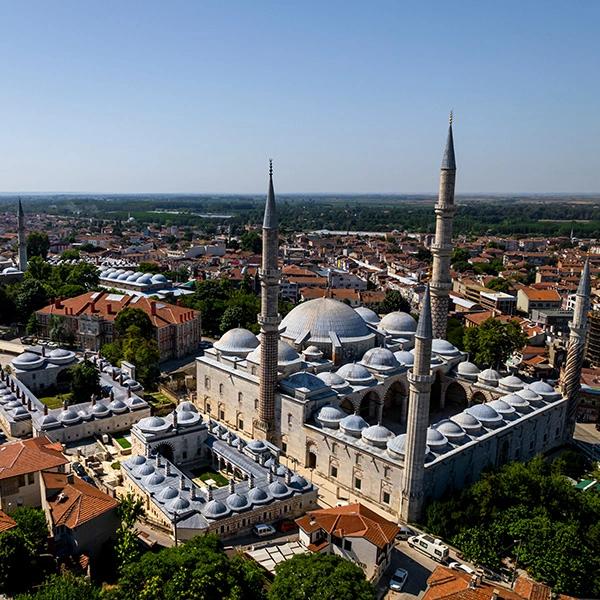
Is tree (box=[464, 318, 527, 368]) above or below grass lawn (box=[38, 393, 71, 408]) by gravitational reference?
above

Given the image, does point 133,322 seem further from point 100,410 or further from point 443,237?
point 443,237

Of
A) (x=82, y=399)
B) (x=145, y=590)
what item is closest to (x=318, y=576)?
(x=145, y=590)

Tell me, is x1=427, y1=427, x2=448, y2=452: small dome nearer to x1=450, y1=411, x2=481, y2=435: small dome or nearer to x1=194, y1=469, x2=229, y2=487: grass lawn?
x1=450, y1=411, x2=481, y2=435: small dome

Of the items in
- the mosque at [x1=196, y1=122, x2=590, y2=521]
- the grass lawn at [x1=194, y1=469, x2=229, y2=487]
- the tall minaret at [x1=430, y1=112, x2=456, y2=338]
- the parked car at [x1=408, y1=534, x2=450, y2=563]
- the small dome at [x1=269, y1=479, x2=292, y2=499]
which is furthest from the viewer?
the tall minaret at [x1=430, y1=112, x2=456, y2=338]

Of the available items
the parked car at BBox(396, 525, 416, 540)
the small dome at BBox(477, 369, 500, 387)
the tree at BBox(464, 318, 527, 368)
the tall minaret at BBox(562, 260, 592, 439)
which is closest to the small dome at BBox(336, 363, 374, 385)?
the small dome at BBox(477, 369, 500, 387)

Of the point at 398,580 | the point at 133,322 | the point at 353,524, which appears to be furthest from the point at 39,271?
the point at 398,580

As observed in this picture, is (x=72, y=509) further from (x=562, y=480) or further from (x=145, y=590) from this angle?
(x=562, y=480)

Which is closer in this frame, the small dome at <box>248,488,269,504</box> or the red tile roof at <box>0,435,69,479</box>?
the red tile roof at <box>0,435,69,479</box>
